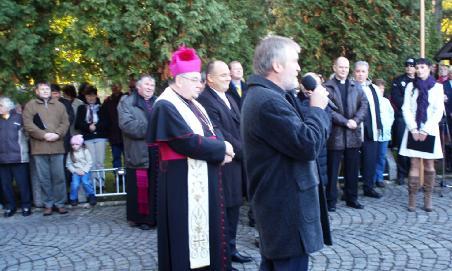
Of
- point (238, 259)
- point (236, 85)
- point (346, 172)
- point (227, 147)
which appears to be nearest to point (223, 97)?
point (236, 85)

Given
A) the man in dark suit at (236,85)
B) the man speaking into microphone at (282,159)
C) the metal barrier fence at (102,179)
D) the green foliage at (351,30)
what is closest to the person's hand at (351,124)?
the man in dark suit at (236,85)

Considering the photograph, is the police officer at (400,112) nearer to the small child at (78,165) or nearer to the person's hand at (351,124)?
the person's hand at (351,124)

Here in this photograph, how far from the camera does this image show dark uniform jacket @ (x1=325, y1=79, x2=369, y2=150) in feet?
24.3

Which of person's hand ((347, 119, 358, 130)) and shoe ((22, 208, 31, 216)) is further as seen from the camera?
shoe ((22, 208, 31, 216))

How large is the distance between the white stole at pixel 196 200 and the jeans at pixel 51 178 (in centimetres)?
429

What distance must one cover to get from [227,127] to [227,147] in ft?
3.29

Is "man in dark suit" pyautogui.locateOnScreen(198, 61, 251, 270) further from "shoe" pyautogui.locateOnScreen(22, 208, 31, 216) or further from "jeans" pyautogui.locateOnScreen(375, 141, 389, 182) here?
"jeans" pyautogui.locateOnScreen(375, 141, 389, 182)

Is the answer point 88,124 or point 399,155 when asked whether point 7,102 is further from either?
point 399,155

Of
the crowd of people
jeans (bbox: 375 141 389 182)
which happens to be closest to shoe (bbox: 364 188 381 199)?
the crowd of people

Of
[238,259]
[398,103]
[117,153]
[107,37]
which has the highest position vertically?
[107,37]

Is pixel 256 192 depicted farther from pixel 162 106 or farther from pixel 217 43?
pixel 217 43

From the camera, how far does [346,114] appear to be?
7.49m

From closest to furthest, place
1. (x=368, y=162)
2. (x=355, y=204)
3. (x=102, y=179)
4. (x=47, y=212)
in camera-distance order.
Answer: (x=355, y=204) < (x=47, y=212) < (x=368, y=162) < (x=102, y=179)

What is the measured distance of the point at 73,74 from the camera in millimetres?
8773
